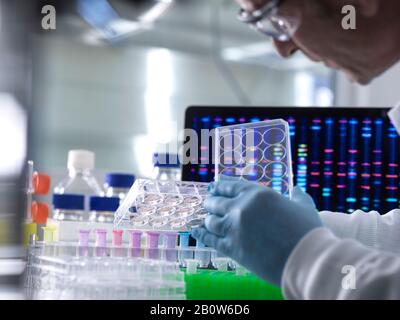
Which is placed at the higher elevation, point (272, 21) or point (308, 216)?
point (272, 21)

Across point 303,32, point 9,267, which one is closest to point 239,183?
point 303,32

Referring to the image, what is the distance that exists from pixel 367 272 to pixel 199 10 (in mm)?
3742

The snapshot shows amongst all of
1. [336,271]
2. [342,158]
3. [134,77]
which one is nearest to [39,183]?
[342,158]

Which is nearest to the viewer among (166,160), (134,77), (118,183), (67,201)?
(67,201)

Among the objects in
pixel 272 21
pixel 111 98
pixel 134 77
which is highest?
pixel 134 77

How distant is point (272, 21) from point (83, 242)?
0.43 meters

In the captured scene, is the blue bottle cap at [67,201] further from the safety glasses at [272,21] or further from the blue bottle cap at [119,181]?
the safety glasses at [272,21]

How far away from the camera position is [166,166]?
4.94 feet

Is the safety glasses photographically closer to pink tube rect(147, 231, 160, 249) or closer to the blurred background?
pink tube rect(147, 231, 160, 249)

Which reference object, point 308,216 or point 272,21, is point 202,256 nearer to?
point 308,216

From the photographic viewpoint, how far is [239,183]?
0.80 m

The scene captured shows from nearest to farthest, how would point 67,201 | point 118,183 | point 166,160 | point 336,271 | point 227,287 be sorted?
point 336,271
point 227,287
point 67,201
point 118,183
point 166,160

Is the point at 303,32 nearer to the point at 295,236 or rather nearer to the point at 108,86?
the point at 295,236

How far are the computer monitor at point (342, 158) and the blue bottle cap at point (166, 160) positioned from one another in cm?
18
